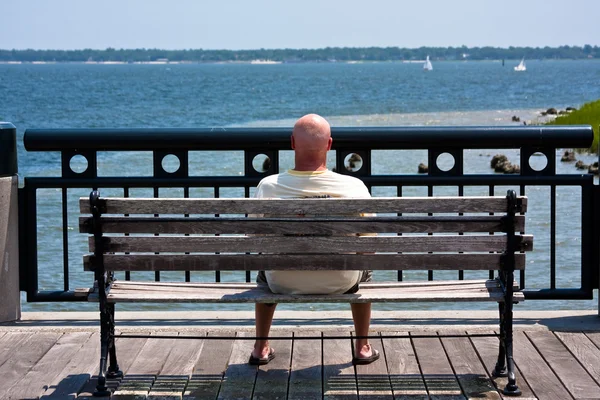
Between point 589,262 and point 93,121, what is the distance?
5456 cm

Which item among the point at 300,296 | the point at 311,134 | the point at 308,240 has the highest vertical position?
the point at 311,134

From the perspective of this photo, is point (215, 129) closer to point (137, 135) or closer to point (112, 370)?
point (137, 135)

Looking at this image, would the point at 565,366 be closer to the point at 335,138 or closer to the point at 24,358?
the point at 335,138

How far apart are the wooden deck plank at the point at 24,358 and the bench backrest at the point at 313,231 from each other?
762 mm

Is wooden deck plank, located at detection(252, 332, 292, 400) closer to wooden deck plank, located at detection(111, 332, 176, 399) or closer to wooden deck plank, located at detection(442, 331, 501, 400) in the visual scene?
wooden deck plank, located at detection(111, 332, 176, 399)

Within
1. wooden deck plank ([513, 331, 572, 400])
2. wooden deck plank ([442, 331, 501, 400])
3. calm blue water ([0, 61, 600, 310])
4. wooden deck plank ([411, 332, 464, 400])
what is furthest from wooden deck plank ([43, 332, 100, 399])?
calm blue water ([0, 61, 600, 310])

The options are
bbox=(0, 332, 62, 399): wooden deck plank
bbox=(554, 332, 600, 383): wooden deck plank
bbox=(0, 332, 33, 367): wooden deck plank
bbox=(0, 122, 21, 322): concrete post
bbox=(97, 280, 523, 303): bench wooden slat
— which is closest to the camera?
bbox=(97, 280, 523, 303): bench wooden slat

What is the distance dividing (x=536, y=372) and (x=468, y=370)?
1.06 feet

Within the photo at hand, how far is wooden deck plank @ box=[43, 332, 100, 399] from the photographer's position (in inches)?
178

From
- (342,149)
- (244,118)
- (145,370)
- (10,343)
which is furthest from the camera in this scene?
(244,118)

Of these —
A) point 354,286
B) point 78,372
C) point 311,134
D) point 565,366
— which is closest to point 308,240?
point 354,286

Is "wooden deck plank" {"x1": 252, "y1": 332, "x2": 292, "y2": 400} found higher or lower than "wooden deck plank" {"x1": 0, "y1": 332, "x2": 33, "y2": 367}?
lower

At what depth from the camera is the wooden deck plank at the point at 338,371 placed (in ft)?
14.6

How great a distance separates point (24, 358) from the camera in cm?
506
